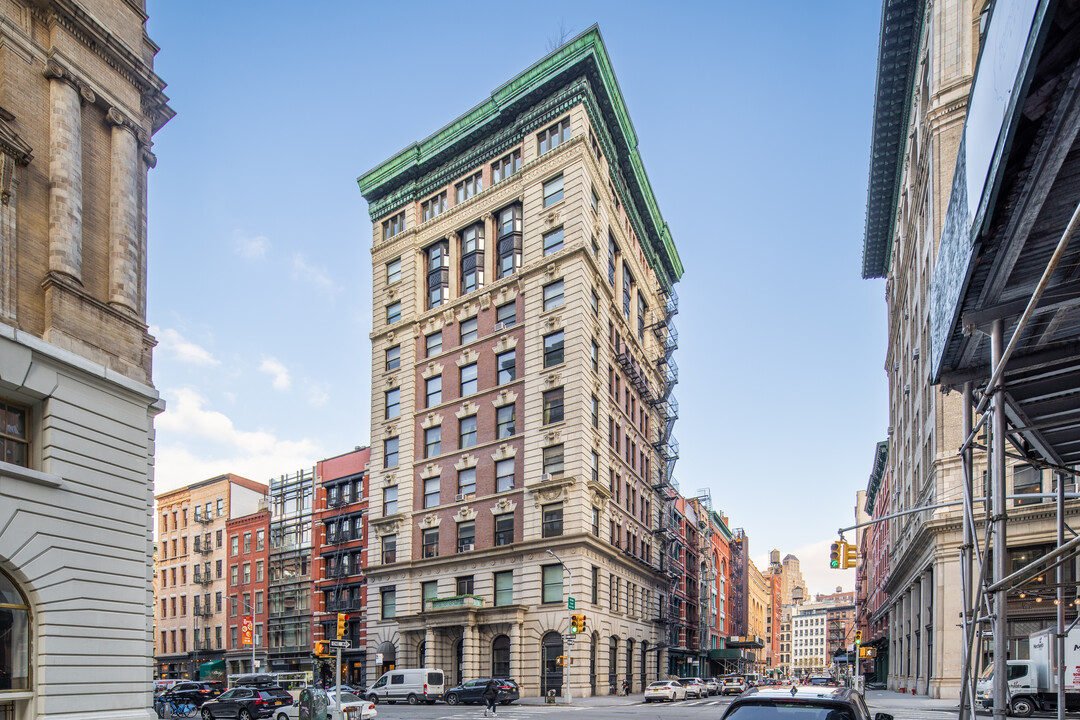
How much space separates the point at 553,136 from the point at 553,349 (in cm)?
1468

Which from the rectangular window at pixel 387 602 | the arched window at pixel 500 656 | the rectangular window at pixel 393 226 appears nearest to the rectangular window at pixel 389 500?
the rectangular window at pixel 387 602

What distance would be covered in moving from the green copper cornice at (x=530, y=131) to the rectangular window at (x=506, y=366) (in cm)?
1484

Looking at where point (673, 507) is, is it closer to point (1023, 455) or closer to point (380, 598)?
point (380, 598)

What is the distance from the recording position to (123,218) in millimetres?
21688

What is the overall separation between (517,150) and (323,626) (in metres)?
41.7

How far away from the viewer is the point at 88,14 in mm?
20938

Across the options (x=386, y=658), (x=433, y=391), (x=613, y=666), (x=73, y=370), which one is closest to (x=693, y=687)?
(x=613, y=666)

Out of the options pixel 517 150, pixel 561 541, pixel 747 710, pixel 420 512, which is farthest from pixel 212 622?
pixel 747 710

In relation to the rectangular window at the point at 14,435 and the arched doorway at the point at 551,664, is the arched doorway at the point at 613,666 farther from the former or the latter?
the rectangular window at the point at 14,435

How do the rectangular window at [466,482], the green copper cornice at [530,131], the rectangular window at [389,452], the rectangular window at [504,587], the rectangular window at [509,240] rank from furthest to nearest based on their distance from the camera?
the rectangular window at [389,452] → the rectangular window at [509,240] → the rectangular window at [466,482] → the green copper cornice at [530,131] → the rectangular window at [504,587]

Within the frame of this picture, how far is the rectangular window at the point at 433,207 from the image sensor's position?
61666mm

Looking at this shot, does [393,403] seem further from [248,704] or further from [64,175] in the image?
[64,175]

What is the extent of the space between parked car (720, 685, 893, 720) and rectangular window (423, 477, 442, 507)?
48.6 m

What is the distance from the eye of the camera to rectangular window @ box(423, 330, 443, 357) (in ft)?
196
